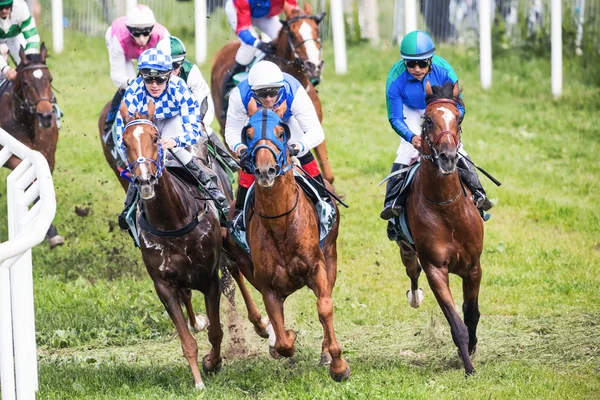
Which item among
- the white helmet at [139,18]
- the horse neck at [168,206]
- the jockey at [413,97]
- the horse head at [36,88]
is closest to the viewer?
the horse neck at [168,206]

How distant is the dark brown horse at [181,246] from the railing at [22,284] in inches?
58.6

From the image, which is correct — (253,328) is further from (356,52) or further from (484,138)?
(356,52)

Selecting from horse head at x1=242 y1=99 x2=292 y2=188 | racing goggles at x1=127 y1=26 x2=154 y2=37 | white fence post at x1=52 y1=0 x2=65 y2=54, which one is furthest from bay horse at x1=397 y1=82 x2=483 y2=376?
white fence post at x1=52 y1=0 x2=65 y2=54

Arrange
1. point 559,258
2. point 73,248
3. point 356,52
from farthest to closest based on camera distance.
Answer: point 356,52, point 73,248, point 559,258

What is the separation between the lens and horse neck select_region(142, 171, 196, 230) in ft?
25.0

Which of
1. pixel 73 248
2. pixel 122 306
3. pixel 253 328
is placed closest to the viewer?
pixel 253 328

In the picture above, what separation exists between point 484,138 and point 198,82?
7.08 meters

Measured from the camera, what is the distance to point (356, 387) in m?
7.23

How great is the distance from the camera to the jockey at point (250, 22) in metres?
13.1

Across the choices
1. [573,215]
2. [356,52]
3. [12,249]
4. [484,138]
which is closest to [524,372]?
[12,249]

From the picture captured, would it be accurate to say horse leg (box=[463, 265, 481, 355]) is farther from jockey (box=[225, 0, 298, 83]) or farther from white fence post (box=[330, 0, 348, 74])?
white fence post (box=[330, 0, 348, 74])

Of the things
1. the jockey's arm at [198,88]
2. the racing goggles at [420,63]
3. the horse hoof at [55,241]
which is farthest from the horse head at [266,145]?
the horse hoof at [55,241]

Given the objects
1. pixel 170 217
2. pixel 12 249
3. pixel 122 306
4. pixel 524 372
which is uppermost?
pixel 12 249

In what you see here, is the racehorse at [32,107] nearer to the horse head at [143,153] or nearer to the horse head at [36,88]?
the horse head at [36,88]
